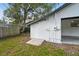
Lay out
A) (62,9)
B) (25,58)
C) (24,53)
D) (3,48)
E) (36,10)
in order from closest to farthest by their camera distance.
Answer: (25,58) < (24,53) < (3,48) < (62,9) < (36,10)

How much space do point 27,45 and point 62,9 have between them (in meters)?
2.69

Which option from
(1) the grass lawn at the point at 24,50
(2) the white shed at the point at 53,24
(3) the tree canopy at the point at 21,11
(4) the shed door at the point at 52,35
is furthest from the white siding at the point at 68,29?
(1) the grass lawn at the point at 24,50

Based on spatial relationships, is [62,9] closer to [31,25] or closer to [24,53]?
[31,25]

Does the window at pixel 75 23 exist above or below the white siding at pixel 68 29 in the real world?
above

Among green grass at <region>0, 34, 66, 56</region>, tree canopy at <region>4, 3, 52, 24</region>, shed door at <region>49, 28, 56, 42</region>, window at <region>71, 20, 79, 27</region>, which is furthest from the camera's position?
window at <region>71, 20, 79, 27</region>

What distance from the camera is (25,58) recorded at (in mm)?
5051

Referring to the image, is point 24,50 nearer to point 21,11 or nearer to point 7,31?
point 21,11

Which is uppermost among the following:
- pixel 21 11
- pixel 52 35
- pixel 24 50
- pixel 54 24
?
pixel 21 11

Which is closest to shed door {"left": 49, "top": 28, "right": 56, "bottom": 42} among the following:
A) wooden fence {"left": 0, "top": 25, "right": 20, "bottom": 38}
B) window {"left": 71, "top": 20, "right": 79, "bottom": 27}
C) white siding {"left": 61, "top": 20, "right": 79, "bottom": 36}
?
wooden fence {"left": 0, "top": 25, "right": 20, "bottom": 38}

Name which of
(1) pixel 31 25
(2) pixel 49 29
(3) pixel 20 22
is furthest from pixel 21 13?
(2) pixel 49 29

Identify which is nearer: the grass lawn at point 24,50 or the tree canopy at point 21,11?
the grass lawn at point 24,50

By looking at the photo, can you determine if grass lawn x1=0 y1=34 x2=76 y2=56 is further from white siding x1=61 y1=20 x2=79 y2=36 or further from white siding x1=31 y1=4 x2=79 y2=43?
white siding x1=61 y1=20 x2=79 y2=36

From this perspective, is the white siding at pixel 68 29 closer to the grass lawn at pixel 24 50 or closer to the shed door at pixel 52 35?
the shed door at pixel 52 35

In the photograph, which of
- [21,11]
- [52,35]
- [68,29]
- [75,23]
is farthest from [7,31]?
[75,23]
